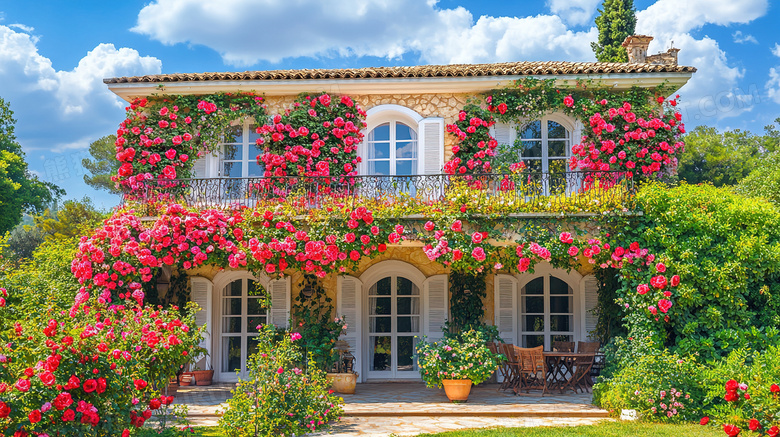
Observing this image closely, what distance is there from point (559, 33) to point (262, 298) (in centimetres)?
1721

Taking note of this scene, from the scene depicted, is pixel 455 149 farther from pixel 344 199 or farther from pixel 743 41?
pixel 743 41

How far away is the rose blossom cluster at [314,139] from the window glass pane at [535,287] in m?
4.41

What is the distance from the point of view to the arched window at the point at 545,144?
40.0 feet

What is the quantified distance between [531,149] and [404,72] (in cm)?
295

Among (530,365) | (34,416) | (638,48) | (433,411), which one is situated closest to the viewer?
(34,416)

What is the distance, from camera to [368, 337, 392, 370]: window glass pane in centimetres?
1302

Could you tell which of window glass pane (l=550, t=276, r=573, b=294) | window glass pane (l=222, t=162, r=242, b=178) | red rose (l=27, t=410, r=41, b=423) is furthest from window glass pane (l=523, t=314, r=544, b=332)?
red rose (l=27, t=410, r=41, b=423)

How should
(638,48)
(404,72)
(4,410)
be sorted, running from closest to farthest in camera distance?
(4,410) → (404,72) → (638,48)

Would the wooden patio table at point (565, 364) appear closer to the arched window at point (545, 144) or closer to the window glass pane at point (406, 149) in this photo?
the arched window at point (545, 144)

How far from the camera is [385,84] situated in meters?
11.9

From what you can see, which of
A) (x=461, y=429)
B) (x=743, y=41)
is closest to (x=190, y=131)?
(x=461, y=429)

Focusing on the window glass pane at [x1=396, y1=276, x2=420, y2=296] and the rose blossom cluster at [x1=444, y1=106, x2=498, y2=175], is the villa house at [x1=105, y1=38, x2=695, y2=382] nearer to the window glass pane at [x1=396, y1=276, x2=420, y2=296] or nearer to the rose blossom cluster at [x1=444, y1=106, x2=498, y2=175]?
the window glass pane at [x1=396, y1=276, x2=420, y2=296]

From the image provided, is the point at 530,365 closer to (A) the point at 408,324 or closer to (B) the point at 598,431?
(B) the point at 598,431

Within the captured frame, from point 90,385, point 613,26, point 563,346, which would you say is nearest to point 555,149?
point 563,346
